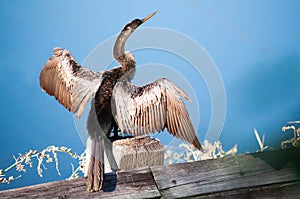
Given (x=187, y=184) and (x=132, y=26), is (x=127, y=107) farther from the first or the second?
(x=132, y=26)

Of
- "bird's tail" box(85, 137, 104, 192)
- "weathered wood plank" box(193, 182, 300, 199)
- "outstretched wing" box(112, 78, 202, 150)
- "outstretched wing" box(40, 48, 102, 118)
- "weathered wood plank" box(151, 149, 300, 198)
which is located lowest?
"weathered wood plank" box(193, 182, 300, 199)

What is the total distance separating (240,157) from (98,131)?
0.72m

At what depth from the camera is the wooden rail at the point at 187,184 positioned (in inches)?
46.2

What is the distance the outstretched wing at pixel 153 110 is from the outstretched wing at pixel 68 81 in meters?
0.16

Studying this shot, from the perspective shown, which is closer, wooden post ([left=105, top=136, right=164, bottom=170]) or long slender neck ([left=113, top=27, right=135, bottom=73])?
wooden post ([left=105, top=136, right=164, bottom=170])

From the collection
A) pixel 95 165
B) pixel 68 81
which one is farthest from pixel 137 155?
pixel 68 81

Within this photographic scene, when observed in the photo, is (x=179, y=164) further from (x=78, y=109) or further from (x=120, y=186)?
(x=78, y=109)

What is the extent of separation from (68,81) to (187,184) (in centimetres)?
129

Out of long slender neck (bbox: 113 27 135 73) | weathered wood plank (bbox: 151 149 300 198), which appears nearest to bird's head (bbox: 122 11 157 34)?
long slender neck (bbox: 113 27 135 73)

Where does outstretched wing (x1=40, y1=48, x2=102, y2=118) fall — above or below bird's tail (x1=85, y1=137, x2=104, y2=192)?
above

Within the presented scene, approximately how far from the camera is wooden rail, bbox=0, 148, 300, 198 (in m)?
1.17

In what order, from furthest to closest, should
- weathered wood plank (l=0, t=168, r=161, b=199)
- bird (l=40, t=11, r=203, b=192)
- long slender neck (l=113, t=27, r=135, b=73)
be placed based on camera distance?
long slender neck (l=113, t=27, r=135, b=73)
bird (l=40, t=11, r=203, b=192)
weathered wood plank (l=0, t=168, r=161, b=199)

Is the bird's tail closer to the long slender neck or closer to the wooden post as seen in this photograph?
the wooden post

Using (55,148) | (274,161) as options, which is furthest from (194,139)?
(274,161)
